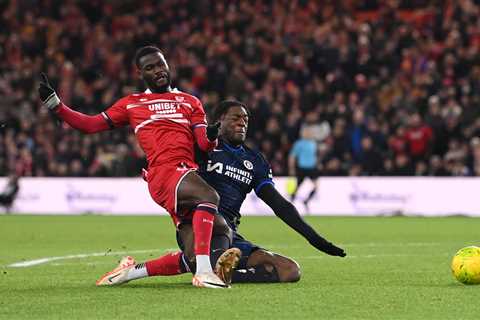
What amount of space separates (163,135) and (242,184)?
0.85 meters

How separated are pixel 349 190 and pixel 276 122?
2550 millimetres

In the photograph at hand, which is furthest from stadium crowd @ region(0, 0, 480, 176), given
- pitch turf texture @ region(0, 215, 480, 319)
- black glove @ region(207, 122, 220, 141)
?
black glove @ region(207, 122, 220, 141)

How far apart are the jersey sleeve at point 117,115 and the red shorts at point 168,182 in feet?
1.47

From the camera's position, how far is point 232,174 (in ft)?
29.3

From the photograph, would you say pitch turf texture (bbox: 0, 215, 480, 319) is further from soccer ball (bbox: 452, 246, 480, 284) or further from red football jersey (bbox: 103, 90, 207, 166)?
red football jersey (bbox: 103, 90, 207, 166)

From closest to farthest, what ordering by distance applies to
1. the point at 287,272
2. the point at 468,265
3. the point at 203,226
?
the point at 203,226 < the point at 468,265 < the point at 287,272

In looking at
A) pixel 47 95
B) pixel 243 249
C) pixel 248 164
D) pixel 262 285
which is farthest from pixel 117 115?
pixel 262 285

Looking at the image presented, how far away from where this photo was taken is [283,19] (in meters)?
26.8

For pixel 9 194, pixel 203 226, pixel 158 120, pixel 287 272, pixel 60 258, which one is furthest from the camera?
pixel 9 194

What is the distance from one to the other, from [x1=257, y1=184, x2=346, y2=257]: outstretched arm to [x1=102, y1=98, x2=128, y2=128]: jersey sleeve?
1.27 m

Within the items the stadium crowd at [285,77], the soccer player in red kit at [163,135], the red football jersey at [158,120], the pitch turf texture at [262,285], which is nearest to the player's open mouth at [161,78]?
the soccer player in red kit at [163,135]

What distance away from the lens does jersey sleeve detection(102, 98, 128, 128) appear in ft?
28.0

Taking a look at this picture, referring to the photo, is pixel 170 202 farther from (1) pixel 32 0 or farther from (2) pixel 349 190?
(1) pixel 32 0

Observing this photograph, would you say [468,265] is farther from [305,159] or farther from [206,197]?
[305,159]
